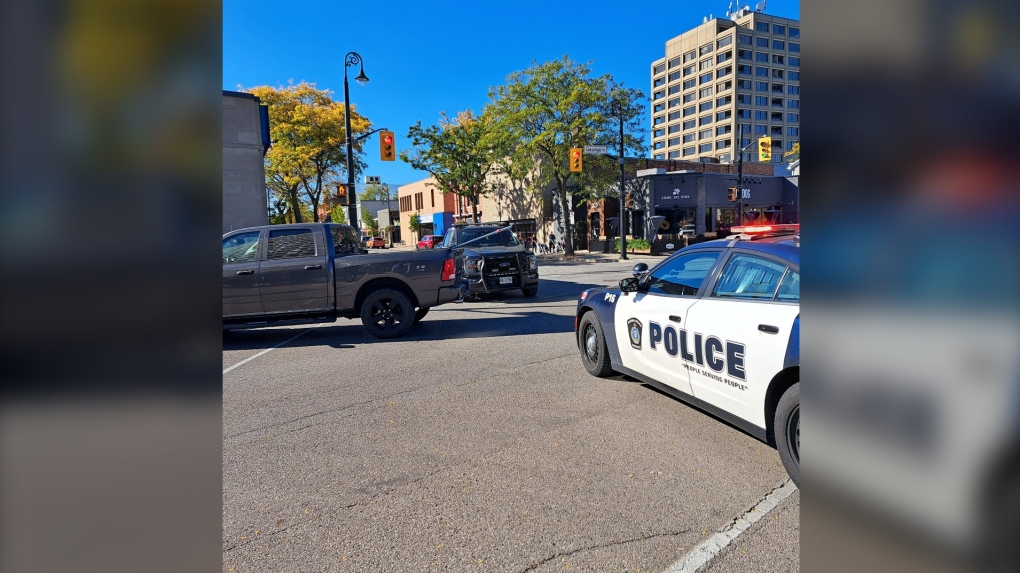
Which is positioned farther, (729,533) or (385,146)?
(385,146)

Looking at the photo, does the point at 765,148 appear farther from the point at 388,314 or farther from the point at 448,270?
the point at 388,314

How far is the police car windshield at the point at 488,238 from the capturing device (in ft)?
46.0

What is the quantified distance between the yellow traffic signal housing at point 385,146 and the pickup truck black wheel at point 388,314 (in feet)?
41.0

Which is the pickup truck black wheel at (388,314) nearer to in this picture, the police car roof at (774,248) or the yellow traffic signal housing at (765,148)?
the police car roof at (774,248)

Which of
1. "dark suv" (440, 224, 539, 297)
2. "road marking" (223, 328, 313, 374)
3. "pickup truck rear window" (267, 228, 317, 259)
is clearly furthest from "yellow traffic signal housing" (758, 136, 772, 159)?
"pickup truck rear window" (267, 228, 317, 259)

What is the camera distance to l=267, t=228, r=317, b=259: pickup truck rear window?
838cm

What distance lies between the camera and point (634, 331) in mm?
5074

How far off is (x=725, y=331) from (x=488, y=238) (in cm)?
1070

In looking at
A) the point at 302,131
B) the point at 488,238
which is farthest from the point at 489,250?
the point at 302,131

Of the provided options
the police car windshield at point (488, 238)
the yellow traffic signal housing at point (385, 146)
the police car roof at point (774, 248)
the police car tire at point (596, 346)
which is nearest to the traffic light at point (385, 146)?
the yellow traffic signal housing at point (385, 146)

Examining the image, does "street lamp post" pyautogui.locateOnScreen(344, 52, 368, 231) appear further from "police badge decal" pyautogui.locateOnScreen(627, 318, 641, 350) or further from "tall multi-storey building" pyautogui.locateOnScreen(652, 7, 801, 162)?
"tall multi-storey building" pyautogui.locateOnScreen(652, 7, 801, 162)
